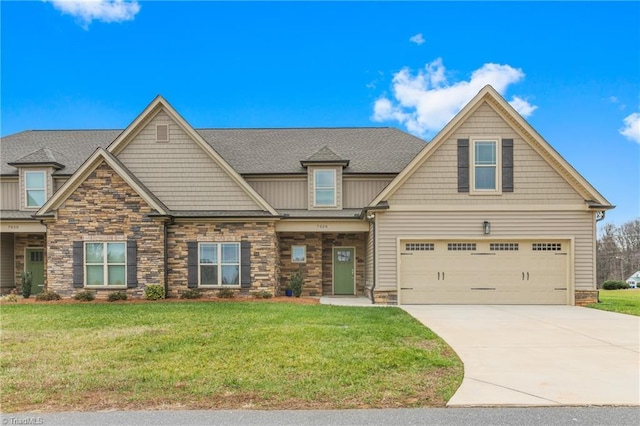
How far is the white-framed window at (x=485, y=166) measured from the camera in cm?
1562

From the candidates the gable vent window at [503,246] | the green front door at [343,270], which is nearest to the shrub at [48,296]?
the green front door at [343,270]

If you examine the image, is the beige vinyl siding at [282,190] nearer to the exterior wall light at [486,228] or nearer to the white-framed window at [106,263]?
the white-framed window at [106,263]

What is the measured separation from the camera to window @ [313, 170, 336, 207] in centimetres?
1819

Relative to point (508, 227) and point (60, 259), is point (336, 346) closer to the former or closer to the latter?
point (508, 227)

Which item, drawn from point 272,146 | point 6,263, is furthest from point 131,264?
point 272,146

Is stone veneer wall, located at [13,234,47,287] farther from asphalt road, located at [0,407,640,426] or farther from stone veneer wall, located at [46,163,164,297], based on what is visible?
asphalt road, located at [0,407,640,426]

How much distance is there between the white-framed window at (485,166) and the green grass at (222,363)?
6611mm

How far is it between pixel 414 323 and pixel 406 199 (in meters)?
5.87

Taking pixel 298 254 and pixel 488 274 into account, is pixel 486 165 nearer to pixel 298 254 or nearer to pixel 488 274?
pixel 488 274

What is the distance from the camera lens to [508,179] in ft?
51.2

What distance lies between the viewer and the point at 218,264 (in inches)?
652

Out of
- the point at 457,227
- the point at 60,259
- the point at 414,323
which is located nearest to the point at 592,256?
the point at 457,227

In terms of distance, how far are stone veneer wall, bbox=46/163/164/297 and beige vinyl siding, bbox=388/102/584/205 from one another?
27.9 ft

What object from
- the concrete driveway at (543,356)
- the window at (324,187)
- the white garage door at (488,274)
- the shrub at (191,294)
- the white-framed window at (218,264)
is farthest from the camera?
the window at (324,187)
